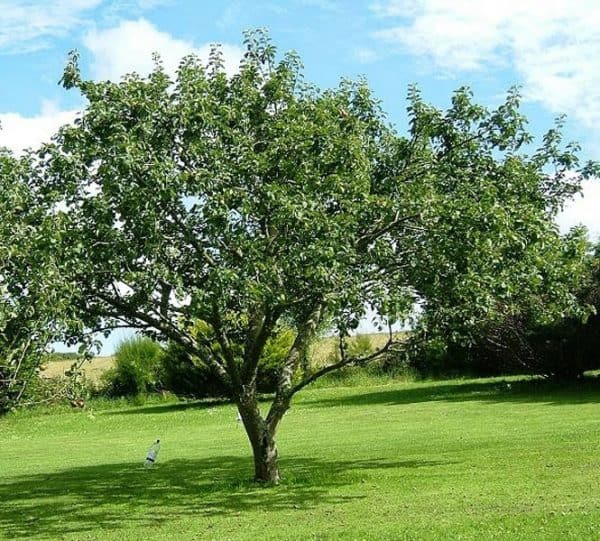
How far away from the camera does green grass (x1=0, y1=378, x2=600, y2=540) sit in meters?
11.0

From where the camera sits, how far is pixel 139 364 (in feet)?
130

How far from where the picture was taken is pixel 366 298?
11.6 m

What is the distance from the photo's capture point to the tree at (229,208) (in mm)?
11562

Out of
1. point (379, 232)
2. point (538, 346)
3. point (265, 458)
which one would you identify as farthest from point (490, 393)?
point (379, 232)

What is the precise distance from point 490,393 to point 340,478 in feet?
58.7

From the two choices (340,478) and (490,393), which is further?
(490,393)

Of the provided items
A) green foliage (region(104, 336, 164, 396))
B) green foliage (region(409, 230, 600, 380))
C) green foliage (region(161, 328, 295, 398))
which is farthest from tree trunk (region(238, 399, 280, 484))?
green foliage (region(104, 336, 164, 396))

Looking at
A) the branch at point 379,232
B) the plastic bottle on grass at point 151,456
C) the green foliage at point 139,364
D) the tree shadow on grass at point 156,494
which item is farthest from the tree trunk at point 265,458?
the green foliage at point 139,364

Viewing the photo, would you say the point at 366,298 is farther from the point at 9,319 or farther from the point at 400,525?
the point at 9,319

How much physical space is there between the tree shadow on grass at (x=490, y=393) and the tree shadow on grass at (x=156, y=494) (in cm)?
1251

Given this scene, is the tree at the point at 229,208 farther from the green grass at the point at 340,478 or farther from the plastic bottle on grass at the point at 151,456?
the plastic bottle on grass at the point at 151,456

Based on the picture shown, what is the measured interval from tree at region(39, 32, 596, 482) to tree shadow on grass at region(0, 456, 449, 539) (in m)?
2.09

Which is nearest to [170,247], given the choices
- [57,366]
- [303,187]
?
[303,187]

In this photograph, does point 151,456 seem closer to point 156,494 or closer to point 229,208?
point 156,494
